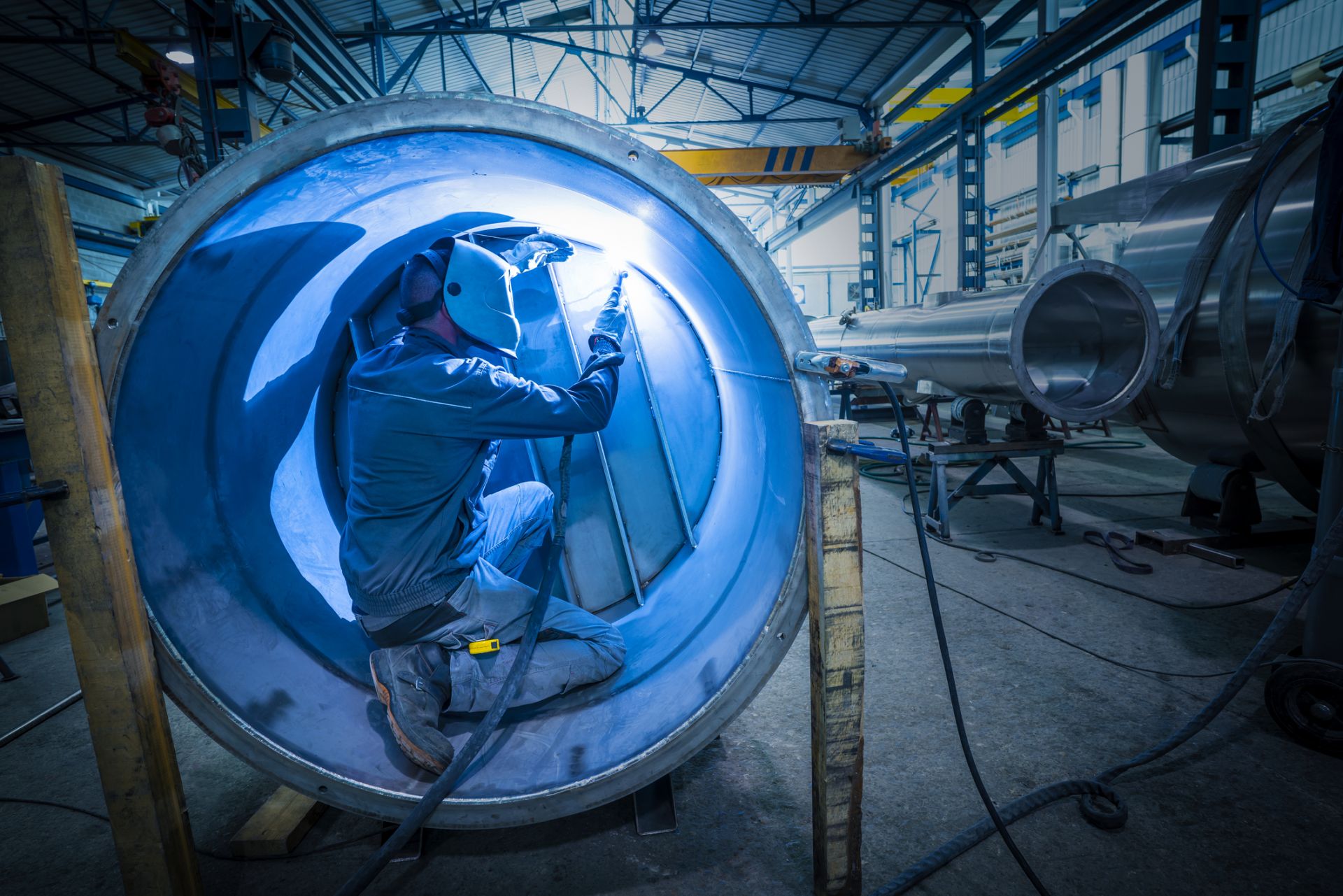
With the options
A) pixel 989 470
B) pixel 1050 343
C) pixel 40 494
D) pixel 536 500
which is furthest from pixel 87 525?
pixel 1050 343

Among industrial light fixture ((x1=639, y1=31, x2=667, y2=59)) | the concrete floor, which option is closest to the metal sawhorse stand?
the concrete floor

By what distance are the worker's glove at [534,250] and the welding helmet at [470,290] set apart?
40 cm

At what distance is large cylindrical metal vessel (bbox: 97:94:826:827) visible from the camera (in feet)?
4.79

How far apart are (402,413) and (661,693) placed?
1.05 metres

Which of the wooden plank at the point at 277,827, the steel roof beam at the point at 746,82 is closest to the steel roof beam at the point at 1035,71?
the steel roof beam at the point at 746,82

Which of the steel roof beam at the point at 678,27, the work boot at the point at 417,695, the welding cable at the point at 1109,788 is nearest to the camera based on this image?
the welding cable at the point at 1109,788

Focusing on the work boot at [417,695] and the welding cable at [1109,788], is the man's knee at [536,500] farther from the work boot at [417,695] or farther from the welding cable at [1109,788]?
the welding cable at [1109,788]

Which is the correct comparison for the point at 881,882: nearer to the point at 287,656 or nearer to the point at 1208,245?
the point at 287,656

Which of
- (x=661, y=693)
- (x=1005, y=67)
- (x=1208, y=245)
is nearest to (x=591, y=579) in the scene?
(x=661, y=693)

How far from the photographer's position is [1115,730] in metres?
2.21

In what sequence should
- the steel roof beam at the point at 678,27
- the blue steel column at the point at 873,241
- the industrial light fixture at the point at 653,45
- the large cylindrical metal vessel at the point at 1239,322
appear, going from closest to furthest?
the large cylindrical metal vessel at the point at 1239,322
the steel roof beam at the point at 678,27
the industrial light fixture at the point at 653,45
the blue steel column at the point at 873,241

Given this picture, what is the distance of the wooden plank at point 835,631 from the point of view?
Result: 139 centimetres

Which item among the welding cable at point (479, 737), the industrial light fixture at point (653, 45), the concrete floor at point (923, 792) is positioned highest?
the industrial light fixture at point (653, 45)

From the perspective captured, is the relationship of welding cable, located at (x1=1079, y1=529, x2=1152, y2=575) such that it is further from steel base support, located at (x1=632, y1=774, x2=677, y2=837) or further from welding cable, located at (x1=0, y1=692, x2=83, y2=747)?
welding cable, located at (x1=0, y1=692, x2=83, y2=747)
